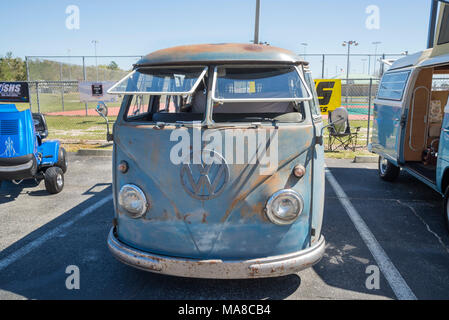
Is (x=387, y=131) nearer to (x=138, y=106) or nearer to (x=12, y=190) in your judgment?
(x=138, y=106)

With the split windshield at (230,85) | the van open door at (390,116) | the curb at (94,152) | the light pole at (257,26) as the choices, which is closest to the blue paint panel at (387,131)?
the van open door at (390,116)

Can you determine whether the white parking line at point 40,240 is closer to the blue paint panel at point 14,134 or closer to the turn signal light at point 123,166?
the blue paint panel at point 14,134

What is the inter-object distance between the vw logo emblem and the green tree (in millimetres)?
41840

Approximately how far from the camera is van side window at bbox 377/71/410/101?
21.3 feet

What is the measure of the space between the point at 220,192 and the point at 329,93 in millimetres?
7494

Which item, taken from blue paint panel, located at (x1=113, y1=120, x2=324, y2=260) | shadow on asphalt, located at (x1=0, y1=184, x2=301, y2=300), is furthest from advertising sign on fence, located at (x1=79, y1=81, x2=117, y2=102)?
blue paint panel, located at (x1=113, y1=120, x2=324, y2=260)

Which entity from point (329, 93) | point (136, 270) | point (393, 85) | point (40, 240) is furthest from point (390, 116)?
point (40, 240)

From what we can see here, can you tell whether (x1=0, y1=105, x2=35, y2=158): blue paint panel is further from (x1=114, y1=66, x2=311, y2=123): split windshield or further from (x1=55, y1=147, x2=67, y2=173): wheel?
(x1=114, y1=66, x2=311, y2=123): split windshield

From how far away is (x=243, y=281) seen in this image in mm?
3580

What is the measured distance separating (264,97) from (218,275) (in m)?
1.65

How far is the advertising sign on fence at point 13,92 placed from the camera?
459 inches

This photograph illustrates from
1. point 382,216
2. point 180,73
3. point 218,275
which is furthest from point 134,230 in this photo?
point 382,216

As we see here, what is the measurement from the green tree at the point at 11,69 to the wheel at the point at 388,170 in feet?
132
